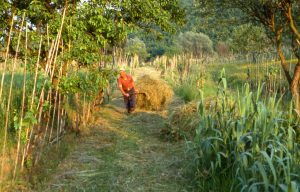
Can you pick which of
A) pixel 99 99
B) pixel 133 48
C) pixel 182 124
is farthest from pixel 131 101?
pixel 133 48

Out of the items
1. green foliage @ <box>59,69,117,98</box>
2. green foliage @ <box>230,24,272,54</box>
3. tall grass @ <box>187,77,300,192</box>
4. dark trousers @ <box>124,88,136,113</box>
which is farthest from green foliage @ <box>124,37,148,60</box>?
tall grass @ <box>187,77,300,192</box>

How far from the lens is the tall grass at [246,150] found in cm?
365

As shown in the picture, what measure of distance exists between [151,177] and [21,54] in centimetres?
342

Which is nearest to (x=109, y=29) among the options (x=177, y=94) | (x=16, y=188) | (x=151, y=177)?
(x=151, y=177)

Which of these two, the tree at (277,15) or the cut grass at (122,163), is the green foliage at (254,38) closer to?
the tree at (277,15)

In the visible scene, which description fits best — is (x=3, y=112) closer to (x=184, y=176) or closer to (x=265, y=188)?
(x=184, y=176)

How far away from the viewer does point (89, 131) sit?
24.8ft

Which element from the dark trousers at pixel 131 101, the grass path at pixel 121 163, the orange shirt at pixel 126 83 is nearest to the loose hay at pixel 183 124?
the grass path at pixel 121 163

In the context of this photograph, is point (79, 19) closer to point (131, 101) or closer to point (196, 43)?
point (131, 101)

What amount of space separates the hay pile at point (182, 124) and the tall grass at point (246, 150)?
1.90 meters

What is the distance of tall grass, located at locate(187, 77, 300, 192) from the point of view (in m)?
3.65

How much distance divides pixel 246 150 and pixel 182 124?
3413 millimetres

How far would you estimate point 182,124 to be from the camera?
7.61m

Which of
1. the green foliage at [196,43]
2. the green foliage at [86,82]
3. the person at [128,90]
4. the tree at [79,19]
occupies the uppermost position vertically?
the green foliage at [196,43]
